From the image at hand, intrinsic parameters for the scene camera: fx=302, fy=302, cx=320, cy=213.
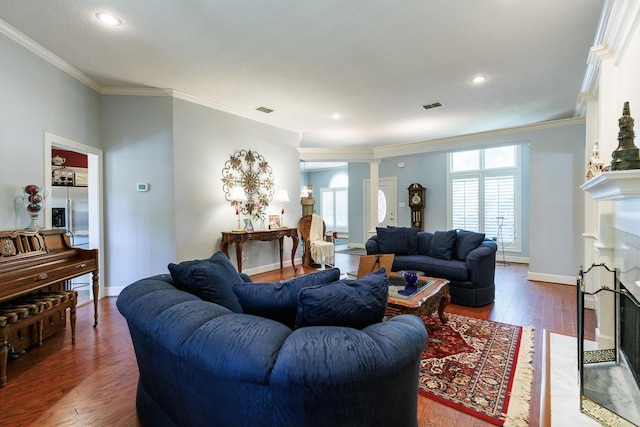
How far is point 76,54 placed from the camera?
3.11 meters

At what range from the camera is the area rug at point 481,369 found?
5.92ft

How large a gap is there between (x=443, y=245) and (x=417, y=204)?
3.64m

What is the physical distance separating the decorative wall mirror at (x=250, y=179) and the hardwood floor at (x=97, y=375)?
2.28 metres

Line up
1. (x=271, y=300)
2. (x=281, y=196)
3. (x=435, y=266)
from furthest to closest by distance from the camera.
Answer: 1. (x=281, y=196)
2. (x=435, y=266)
3. (x=271, y=300)

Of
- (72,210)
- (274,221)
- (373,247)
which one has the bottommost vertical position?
(373,247)

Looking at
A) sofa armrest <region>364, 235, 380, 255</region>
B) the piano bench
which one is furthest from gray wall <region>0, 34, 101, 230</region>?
sofa armrest <region>364, 235, 380, 255</region>

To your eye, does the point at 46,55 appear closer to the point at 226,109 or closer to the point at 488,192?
the point at 226,109

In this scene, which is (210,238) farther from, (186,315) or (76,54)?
(186,315)

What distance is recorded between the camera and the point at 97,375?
219 centimetres

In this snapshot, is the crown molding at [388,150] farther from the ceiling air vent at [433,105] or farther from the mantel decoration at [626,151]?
the mantel decoration at [626,151]

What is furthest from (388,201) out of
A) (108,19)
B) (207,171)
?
(108,19)

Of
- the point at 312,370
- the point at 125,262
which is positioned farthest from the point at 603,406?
the point at 125,262

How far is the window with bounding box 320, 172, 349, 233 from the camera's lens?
36.2 ft

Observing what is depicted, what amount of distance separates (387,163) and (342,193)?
2897 millimetres
